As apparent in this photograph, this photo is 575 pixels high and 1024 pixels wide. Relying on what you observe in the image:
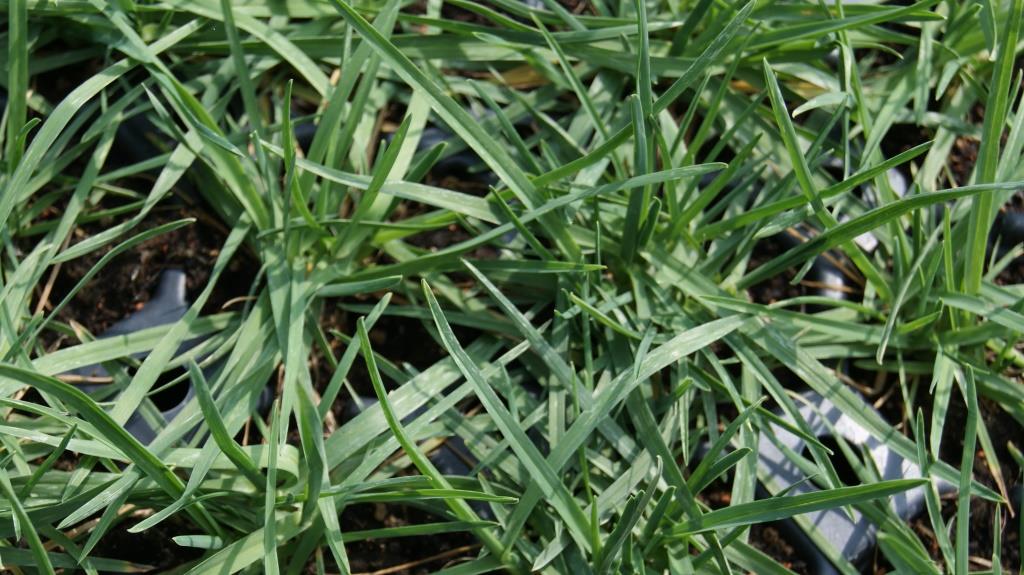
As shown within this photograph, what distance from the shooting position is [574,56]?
115 centimetres

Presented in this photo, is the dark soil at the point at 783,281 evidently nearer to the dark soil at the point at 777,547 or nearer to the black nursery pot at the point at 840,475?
the black nursery pot at the point at 840,475

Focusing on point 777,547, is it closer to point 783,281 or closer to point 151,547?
point 783,281

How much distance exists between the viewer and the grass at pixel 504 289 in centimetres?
89

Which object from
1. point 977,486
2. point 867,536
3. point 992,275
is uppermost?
point 992,275

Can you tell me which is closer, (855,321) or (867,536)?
(867,536)

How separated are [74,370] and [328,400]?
35cm

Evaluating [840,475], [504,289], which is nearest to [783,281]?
[840,475]

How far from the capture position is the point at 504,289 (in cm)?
108

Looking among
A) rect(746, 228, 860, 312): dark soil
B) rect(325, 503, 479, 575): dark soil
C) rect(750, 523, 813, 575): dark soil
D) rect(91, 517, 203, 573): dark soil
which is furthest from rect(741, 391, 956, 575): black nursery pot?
rect(91, 517, 203, 573): dark soil

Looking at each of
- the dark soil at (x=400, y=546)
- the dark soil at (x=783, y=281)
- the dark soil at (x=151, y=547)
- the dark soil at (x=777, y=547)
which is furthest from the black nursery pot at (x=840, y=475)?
the dark soil at (x=151, y=547)

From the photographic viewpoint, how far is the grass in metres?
0.89

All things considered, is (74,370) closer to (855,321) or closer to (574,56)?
(574,56)

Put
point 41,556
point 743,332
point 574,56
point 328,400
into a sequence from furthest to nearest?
point 574,56, point 743,332, point 328,400, point 41,556

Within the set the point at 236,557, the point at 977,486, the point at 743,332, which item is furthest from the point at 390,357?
the point at 977,486
